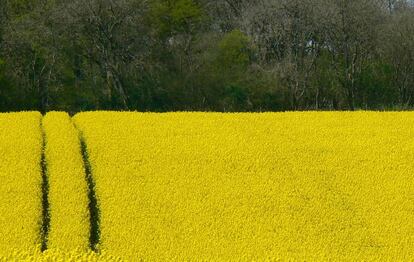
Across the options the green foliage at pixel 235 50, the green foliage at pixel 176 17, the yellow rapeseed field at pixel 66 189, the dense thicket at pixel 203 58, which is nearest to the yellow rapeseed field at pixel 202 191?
the yellow rapeseed field at pixel 66 189

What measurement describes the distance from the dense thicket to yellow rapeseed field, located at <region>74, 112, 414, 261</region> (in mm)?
22374

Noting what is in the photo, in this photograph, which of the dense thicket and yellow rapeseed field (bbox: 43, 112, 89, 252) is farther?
the dense thicket

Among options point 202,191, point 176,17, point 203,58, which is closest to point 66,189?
point 202,191

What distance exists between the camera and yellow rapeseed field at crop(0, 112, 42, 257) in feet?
53.6

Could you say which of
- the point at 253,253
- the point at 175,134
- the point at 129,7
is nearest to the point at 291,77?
the point at 129,7

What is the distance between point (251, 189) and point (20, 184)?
5.86m

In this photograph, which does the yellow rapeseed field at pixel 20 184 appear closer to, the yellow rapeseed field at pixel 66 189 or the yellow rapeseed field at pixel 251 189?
the yellow rapeseed field at pixel 66 189

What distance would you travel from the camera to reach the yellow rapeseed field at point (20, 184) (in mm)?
16344

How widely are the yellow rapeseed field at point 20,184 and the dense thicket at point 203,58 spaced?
2101 cm

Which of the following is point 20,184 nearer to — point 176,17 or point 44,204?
point 44,204

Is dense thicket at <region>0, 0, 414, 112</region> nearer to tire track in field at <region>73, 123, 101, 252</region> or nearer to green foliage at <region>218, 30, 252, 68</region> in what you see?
green foliage at <region>218, 30, 252, 68</region>

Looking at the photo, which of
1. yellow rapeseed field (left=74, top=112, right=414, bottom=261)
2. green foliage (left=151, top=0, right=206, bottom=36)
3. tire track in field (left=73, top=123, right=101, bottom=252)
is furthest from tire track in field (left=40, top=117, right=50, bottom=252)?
green foliage (left=151, top=0, right=206, bottom=36)

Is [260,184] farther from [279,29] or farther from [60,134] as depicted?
[279,29]

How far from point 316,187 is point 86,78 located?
3369cm
